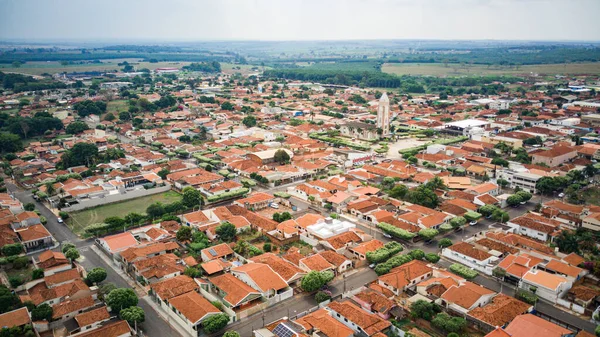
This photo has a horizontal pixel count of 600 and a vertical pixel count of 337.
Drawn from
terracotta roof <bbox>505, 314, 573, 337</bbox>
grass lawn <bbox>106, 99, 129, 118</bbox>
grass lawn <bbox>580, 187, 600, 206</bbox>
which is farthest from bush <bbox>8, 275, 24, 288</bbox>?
grass lawn <bbox>106, 99, 129, 118</bbox>

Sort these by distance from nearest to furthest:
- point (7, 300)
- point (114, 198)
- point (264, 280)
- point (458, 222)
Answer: point (7, 300) → point (264, 280) → point (458, 222) → point (114, 198)

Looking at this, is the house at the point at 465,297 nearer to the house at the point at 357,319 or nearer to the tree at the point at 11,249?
the house at the point at 357,319

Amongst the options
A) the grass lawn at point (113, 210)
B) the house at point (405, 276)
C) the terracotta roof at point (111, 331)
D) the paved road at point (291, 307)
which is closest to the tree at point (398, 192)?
the house at point (405, 276)

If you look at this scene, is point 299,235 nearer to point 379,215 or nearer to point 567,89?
point 379,215

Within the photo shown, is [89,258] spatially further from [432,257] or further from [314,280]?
[432,257]

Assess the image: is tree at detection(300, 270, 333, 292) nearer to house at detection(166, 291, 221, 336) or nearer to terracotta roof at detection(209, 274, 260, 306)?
terracotta roof at detection(209, 274, 260, 306)

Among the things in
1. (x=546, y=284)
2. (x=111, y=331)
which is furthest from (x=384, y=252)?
(x=111, y=331)

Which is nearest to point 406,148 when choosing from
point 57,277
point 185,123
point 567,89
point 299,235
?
point 299,235
